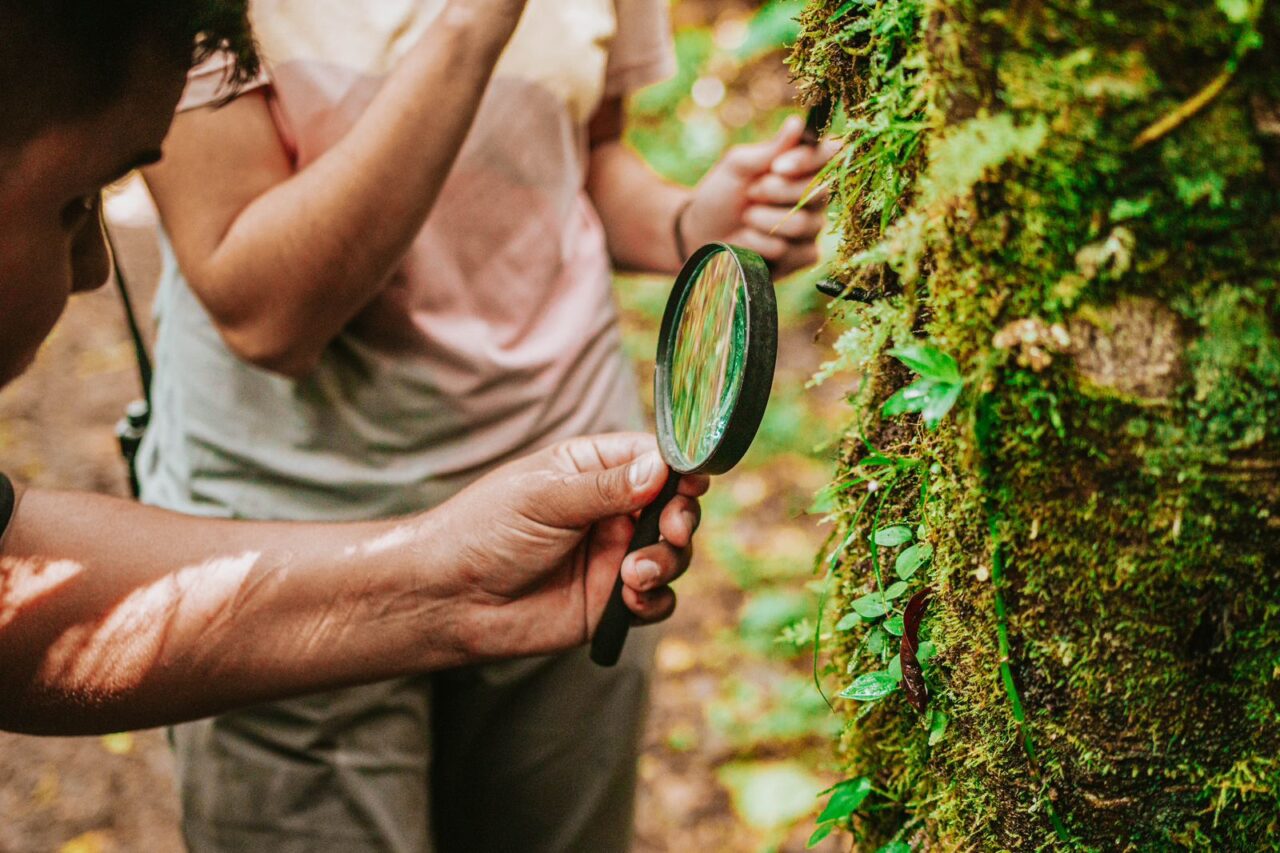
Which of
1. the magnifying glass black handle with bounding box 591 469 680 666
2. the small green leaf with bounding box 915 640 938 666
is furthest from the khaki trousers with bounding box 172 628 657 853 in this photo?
the small green leaf with bounding box 915 640 938 666

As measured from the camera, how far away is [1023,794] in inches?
45.9

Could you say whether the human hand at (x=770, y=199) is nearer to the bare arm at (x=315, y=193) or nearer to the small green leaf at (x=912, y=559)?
the bare arm at (x=315, y=193)

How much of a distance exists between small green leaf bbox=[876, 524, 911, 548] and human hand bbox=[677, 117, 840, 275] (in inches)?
46.0

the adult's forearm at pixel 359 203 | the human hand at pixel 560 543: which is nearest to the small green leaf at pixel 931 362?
the human hand at pixel 560 543

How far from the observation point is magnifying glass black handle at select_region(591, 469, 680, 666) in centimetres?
167

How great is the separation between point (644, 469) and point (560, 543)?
0.82ft

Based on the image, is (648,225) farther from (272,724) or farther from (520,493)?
(272,724)

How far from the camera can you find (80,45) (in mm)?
1484

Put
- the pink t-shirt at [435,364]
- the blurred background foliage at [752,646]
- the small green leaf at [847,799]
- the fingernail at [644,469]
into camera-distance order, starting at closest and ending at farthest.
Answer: the small green leaf at [847,799]
the fingernail at [644,469]
the pink t-shirt at [435,364]
the blurred background foliage at [752,646]

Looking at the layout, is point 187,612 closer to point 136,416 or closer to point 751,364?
point 136,416

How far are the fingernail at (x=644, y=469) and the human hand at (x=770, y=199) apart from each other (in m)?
0.90

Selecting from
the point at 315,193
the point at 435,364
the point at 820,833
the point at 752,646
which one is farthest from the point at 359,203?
the point at 752,646

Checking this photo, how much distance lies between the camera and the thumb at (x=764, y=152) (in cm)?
232

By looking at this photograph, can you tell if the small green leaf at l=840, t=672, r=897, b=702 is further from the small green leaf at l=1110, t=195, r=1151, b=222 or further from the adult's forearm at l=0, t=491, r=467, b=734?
the adult's forearm at l=0, t=491, r=467, b=734
